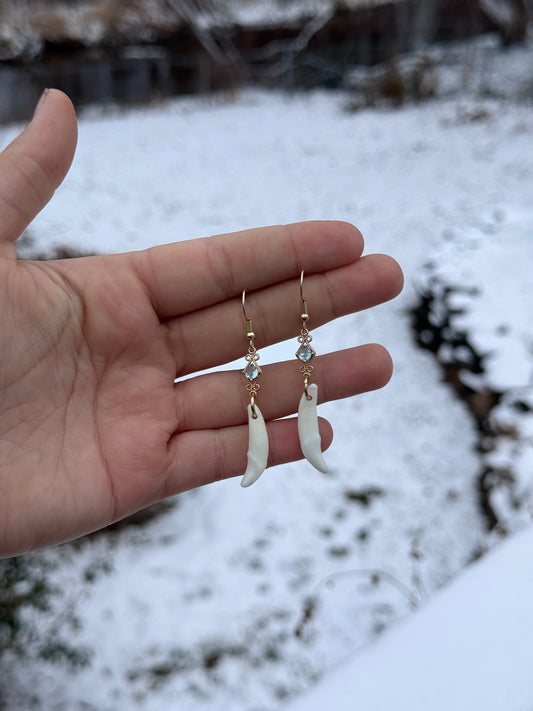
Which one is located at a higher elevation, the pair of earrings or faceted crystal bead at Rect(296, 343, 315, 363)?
faceted crystal bead at Rect(296, 343, 315, 363)

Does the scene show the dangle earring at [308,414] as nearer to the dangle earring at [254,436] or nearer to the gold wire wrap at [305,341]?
the gold wire wrap at [305,341]

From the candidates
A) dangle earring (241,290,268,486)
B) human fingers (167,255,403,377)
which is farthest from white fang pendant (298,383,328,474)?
human fingers (167,255,403,377)

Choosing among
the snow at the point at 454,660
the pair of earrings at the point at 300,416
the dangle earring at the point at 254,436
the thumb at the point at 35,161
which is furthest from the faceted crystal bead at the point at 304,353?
the snow at the point at 454,660

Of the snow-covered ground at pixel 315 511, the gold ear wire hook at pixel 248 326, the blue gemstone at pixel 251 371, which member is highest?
the gold ear wire hook at pixel 248 326

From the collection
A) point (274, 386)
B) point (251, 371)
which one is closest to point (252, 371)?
point (251, 371)

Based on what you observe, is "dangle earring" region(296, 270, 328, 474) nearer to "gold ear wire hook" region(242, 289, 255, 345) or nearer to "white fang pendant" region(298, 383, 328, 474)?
"white fang pendant" region(298, 383, 328, 474)

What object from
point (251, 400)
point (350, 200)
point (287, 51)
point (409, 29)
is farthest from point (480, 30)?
point (251, 400)
